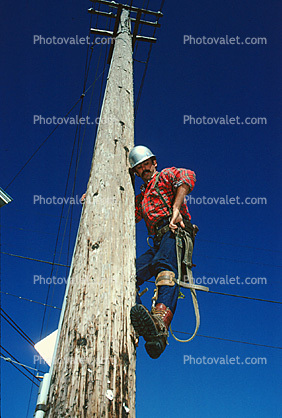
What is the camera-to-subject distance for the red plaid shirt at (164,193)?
109 inches

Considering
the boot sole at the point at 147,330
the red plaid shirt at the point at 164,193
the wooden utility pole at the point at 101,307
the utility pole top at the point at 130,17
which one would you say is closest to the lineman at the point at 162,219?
the red plaid shirt at the point at 164,193

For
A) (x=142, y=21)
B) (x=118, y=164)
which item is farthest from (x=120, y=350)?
A: (x=142, y=21)

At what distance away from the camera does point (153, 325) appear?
1.73 m

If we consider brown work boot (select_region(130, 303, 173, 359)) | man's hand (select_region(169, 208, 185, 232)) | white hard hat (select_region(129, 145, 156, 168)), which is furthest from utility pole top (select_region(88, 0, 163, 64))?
brown work boot (select_region(130, 303, 173, 359))

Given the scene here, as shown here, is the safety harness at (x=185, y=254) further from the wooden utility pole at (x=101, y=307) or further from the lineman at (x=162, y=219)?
the wooden utility pole at (x=101, y=307)

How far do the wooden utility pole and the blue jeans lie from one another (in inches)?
18.0

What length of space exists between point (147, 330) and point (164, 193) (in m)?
1.42

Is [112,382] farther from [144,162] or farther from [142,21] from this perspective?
[142,21]

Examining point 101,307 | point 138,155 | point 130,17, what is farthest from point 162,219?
point 130,17

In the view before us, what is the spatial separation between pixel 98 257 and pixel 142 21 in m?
6.03

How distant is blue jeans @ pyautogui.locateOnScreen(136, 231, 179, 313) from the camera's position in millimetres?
2186

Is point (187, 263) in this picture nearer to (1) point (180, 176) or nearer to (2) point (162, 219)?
(2) point (162, 219)

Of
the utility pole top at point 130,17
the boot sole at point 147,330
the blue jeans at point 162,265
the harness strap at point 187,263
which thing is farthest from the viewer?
the utility pole top at point 130,17

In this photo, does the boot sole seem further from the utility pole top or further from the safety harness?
the utility pole top
